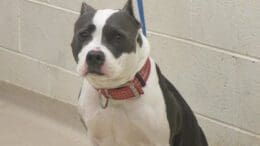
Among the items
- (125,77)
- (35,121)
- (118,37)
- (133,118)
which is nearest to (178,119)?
(133,118)

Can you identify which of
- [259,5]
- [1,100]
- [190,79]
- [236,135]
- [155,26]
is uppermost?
[259,5]

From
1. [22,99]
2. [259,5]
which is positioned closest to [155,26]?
[259,5]

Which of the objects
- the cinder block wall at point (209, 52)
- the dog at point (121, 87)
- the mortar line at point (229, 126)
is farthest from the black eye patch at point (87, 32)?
the mortar line at point (229, 126)

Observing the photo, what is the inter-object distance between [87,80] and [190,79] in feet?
2.27

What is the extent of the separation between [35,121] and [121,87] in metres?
1.35

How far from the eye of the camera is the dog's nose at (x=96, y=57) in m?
1.77

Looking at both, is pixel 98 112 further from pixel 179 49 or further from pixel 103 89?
pixel 179 49

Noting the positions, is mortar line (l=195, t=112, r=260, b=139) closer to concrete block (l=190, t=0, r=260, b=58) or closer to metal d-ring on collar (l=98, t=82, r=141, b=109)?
concrete block (l=190, t=0, r=260, b=58)

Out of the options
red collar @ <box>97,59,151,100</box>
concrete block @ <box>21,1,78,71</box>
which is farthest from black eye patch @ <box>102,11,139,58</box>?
concrete block @ <box>21,1,78,71</box>

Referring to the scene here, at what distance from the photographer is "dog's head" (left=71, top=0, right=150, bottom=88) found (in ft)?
5.87

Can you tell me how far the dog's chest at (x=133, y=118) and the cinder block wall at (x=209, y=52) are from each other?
1.67ft

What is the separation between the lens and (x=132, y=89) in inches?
77.5

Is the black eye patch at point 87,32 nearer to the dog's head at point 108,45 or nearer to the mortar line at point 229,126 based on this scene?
the dog's head at point 108,45

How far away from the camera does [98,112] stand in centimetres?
204
